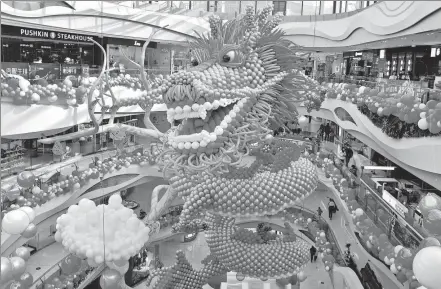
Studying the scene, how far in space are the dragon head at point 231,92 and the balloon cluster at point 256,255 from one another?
2.72ft

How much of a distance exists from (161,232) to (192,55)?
193 cm

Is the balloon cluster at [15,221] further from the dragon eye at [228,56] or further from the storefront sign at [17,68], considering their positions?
the storefront sign at [17,68]

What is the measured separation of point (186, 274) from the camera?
14.3 ft

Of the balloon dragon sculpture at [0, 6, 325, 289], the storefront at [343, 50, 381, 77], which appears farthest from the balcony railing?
the storefront at [343, 50, 381, 77]

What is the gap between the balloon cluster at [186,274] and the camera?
4328mm

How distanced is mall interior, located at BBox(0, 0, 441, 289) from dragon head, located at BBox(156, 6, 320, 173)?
1 cm

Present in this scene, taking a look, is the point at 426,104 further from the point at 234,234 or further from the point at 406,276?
the point at 234,234

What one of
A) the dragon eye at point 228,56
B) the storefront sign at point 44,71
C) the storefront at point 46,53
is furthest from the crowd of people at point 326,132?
the storefront sign at point 44,71

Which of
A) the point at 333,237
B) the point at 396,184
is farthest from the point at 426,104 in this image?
the point at 396,184

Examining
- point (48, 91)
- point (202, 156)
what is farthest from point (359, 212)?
point (48, 91)

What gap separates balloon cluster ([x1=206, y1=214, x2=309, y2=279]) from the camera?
154 inches

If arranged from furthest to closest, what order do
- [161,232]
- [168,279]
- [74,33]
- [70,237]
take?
[74,33], [161,232], [168,279], [70,237]

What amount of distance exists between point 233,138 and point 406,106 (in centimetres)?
284

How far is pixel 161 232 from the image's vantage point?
15.9 ft
